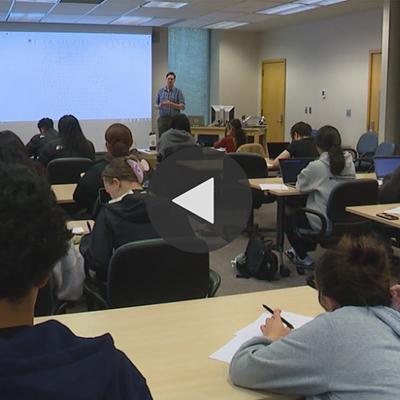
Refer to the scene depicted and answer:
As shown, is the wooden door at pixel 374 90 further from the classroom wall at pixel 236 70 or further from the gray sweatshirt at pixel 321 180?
the gray sweatshirt at pixel 321 180

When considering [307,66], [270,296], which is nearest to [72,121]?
[270,296]

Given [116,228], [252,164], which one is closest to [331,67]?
[252,164]

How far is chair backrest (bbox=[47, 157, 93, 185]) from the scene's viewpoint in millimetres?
5391

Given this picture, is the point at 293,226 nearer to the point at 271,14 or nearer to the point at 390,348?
the point at 390,348

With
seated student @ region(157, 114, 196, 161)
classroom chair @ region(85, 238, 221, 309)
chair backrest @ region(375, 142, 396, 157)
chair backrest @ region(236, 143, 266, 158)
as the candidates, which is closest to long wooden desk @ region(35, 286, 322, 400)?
classroom chair @ region(85, 238, 221, 309)

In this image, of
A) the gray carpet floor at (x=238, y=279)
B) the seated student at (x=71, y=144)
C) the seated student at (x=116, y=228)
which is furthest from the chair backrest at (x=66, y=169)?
the seated student at (x=116, y=228)

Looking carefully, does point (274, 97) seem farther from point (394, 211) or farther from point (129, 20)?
point (394, 211)

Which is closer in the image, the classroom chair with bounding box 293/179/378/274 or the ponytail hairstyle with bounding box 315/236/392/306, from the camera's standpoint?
the ponytail hairstyle with bounding box 315/236/392/306

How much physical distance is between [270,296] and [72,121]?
3.90 metres

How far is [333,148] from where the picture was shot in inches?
182

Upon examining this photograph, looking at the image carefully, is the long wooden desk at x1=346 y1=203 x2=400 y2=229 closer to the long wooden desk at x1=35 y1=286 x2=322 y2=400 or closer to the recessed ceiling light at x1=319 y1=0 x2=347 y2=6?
the long wooden desk at x1=35 y1=286 x2=322 y2=400

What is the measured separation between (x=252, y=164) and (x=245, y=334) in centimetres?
413

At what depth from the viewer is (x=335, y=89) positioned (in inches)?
412
